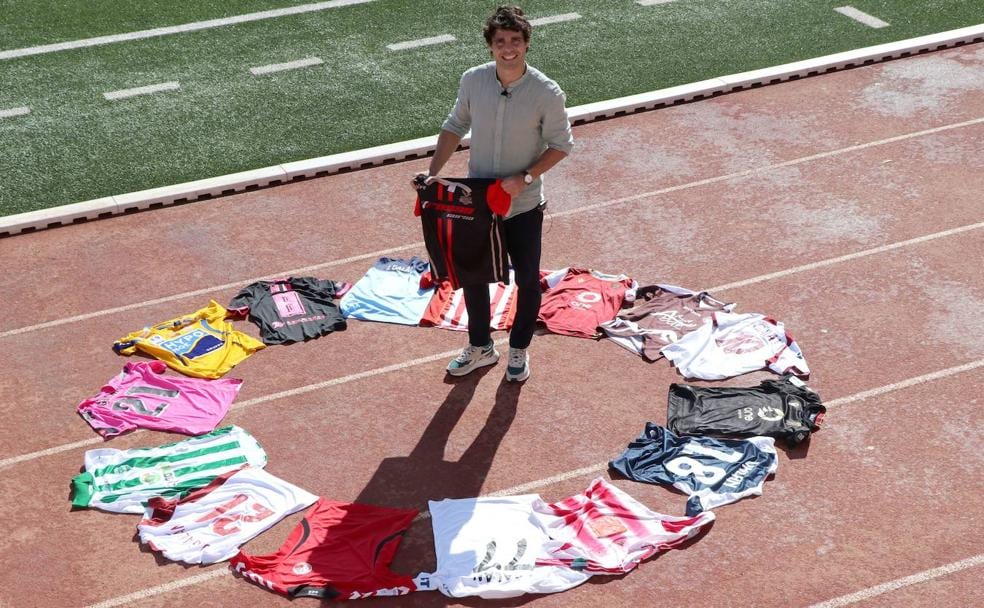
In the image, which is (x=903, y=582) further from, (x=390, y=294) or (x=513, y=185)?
(x=390, y=294)

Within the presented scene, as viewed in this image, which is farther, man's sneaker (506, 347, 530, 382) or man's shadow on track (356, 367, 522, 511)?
man's sneaker (506, 347, 530, 382)

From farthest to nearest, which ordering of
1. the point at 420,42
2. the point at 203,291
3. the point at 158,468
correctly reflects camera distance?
the point at 420,42 → the point at 203,291 → the point at 158,468

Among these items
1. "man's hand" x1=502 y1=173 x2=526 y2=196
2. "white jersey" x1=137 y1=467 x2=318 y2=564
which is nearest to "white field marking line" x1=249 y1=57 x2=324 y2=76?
"man's hand" x1=502 y1=173 x2=526 y2=196

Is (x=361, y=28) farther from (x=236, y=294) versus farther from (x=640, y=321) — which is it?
(x=640, y=321)

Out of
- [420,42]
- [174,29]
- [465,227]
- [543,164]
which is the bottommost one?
[420,42]

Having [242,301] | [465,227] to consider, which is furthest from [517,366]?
[242,301]

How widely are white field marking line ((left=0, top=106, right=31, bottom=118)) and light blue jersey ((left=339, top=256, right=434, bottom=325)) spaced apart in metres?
5.56

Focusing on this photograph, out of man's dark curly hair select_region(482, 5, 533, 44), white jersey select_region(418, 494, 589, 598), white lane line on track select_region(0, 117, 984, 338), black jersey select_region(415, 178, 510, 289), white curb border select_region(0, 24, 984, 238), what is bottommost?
white jersey select_region(418, 494, 589, 598)

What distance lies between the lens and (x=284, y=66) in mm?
14688

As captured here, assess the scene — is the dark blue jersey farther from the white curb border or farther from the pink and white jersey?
the white curb border

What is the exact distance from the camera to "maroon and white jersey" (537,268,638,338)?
9688mm

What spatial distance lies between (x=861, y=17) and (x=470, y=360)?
29.9ft

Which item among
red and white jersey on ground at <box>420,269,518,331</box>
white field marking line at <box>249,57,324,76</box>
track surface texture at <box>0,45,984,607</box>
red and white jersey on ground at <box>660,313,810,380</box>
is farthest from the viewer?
white field marking line at <box>249,57,324,76</box>

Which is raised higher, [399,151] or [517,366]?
[399,151]
